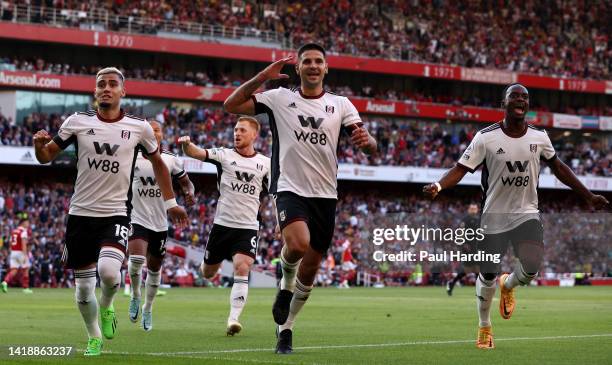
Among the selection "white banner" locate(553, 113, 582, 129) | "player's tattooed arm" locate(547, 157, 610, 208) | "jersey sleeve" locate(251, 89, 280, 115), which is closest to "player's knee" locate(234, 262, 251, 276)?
"jersey sleeve" locate(251, 89, 280, 115)

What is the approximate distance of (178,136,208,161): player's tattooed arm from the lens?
12.9 metres

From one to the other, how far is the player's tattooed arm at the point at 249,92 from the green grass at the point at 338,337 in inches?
92.8

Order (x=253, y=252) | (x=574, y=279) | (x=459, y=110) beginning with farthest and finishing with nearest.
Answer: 1. (x=459, y=110)
2. (x=574, y=279)
3. (x=253, y=252)

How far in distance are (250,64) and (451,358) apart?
172ft

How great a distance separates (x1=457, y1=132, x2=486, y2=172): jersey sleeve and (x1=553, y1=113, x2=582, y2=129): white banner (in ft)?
196

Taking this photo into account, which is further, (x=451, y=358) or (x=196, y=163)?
(x=196, y=163)

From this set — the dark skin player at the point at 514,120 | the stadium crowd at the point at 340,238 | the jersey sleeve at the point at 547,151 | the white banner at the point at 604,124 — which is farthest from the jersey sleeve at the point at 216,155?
the white banner at the point at 604,124

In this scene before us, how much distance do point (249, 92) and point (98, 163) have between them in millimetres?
1600

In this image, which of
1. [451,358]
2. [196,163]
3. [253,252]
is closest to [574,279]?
[196,163]

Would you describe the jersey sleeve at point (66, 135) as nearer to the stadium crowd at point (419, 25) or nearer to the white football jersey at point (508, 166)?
the white football jersey at point (508, 166)

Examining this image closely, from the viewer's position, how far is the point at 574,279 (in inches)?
2010

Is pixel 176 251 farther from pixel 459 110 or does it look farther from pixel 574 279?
pixel 459 110

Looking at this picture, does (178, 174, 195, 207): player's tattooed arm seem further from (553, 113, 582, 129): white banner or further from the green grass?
(553, 113, 582, 129): white banner

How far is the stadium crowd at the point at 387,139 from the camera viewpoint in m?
52.8
